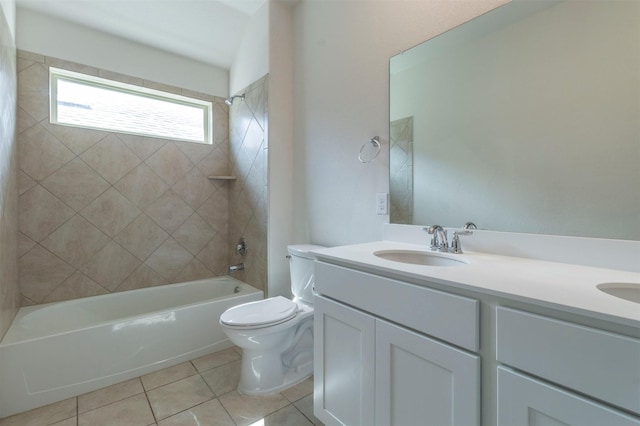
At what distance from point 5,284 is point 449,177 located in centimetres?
254

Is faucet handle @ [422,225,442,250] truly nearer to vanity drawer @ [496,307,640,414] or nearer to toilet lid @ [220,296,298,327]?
vanity drawer @ [496,307,640,414]

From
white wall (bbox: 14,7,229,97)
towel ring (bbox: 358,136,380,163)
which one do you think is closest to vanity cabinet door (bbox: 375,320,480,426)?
towel ring (bbox: 358,136,380,163)

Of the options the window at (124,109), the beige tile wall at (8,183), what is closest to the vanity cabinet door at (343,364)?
the beige tile wall at (8,183)

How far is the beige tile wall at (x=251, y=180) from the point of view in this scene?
2318 mm

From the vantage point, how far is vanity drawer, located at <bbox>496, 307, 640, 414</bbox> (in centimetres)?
56

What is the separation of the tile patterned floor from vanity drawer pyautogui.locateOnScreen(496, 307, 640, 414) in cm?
113

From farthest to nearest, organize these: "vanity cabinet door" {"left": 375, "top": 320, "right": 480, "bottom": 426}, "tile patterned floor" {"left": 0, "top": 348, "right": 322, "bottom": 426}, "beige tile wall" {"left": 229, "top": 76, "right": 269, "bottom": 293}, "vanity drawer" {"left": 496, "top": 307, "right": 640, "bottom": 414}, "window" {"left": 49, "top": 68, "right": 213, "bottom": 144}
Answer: "beige tile wall" {"left": 229, "top": 76, "right": 269, "bottom": 293} < "window" {"left": 49, "top": 68, "right": 213, "bottom": 144} < "tile patterned floor" {"left": 0, "top": 348, "right": 322, "bottom": 426} < "vanity cabinet door" {"left": 375, "top": 320, "right": 480, "bottom": 426} < "vanity drawer" {"left": 496, "top": 307, "right": 640, "bottom": 414}

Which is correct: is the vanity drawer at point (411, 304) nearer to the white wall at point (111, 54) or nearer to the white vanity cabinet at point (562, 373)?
the white vanity cabinet at point (562, 373)

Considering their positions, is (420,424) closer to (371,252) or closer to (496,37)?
(371,252)

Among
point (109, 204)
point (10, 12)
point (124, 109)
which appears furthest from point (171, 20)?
point (109, 204)

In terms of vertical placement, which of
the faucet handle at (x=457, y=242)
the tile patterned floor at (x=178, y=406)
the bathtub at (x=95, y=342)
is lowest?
the tile patterned floor at (x=178, y=406)

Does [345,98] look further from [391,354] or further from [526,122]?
[391,354]

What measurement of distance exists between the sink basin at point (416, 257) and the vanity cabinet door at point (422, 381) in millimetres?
387

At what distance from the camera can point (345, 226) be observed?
1923mm
